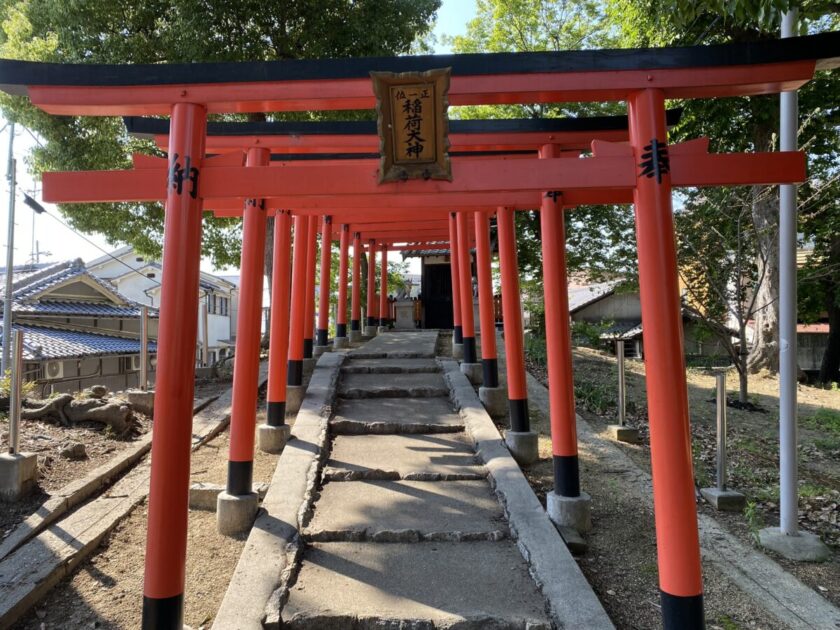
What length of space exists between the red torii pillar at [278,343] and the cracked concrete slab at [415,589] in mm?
2458

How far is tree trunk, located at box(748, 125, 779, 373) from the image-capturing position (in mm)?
9492

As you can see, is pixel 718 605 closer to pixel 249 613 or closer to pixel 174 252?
pixel 249 613

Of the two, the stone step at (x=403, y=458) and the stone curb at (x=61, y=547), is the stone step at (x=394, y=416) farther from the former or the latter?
the stone curb at (x=61, y=547)

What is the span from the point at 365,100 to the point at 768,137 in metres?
11.5

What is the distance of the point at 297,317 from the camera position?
7.59 m

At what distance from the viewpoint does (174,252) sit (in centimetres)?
345

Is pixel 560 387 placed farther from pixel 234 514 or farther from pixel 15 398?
pixel 15 398

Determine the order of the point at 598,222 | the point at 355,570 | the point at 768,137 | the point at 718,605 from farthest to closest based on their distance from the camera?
1. the point at 598,222
2. the point at 768,137
3. the point at 355,570
4. the point at 718,605

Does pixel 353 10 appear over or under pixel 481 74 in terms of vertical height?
over

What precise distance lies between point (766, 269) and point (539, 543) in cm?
777

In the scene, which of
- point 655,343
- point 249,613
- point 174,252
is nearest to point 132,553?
point 249,613

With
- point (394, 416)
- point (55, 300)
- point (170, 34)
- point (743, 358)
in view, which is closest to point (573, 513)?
point (394, 416)

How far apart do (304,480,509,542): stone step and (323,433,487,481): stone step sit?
97mm

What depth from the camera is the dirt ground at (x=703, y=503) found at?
3.90m
